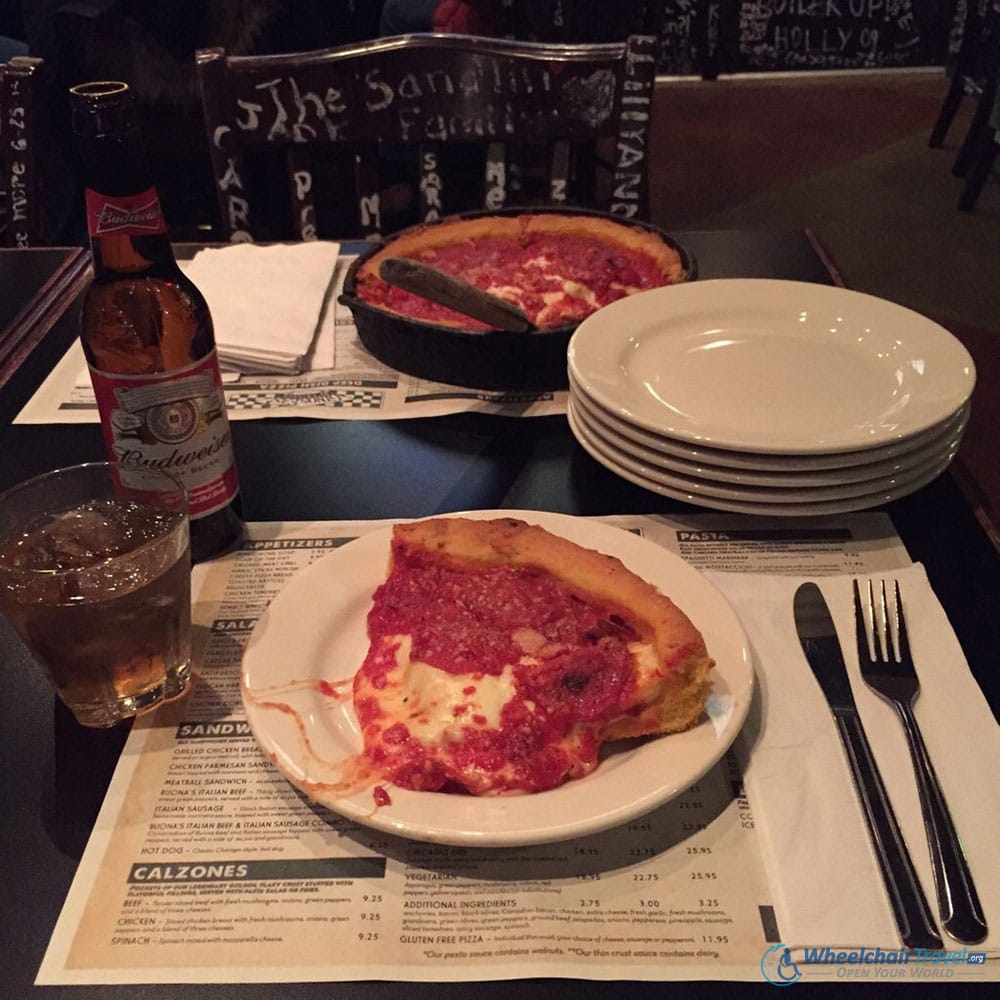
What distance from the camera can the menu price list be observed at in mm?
574

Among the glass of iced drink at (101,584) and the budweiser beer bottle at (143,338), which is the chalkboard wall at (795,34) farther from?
the glass of iced drink at (101,584)

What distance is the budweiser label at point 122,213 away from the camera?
751mm

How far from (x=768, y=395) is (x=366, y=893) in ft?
2.25

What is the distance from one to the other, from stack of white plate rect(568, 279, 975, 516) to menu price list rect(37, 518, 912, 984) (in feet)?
1.04

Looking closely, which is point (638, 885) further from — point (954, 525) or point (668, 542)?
point (954, 525)

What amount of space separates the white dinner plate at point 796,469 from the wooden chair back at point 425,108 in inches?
33.0

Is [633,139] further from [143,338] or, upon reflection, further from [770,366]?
[143,338]

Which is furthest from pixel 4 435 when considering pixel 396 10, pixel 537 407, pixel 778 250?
pixel 396 10

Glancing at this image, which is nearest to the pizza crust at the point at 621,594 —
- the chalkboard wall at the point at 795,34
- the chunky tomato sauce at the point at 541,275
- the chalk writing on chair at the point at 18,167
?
the chunky tomato sauce at the point at 541,275

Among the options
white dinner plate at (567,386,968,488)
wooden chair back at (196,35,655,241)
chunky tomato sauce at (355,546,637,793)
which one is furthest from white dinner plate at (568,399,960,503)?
wooden chair back at (196,35,655,241)

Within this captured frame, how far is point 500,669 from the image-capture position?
2.28ft

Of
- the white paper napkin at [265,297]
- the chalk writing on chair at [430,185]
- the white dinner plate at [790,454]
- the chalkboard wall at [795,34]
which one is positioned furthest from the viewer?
the chalkboard wall at [795,34]

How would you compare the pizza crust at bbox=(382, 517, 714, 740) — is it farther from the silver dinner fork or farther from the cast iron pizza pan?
the cast iron pizza pan

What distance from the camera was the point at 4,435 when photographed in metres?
1.12
